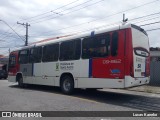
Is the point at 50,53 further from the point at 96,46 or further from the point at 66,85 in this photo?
the point at 96,46

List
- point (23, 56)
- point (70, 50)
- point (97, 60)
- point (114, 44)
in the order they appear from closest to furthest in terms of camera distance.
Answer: point (114, 44)
point (97, 60)
point (70, 50)
point (23, 56)

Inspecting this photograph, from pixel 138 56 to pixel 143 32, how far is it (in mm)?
1595

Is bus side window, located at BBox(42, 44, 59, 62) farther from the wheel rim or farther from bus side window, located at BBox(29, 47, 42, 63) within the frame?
the wheel rim

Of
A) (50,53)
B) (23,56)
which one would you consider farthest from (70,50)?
(23,56)

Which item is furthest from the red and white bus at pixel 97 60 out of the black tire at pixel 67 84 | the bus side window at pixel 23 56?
the bus side window at pixel 23 56

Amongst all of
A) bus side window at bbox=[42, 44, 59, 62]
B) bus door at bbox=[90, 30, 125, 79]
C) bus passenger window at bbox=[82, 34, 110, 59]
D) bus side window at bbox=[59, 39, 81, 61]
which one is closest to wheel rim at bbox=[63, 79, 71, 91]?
bus side window at bbox=[59, 39, 81, 61]

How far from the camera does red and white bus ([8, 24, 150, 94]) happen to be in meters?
10.3

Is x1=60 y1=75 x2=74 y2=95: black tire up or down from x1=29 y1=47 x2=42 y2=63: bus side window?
down

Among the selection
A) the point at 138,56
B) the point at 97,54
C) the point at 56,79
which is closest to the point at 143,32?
the point at 138,56

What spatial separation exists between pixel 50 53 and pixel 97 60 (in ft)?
13.9

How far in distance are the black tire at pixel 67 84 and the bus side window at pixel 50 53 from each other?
54.3 inches

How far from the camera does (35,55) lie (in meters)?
16.2

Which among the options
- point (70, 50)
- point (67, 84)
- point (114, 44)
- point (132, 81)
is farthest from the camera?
point (67, 84)

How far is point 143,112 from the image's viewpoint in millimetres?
8508
